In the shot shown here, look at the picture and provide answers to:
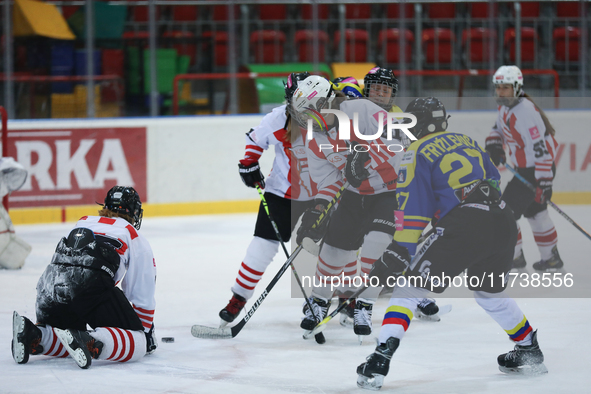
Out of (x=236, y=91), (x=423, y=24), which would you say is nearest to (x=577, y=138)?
(x=423, y=24)

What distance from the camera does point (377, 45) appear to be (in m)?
8.75

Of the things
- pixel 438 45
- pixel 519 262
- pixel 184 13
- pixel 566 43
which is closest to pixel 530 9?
pixel 566 43

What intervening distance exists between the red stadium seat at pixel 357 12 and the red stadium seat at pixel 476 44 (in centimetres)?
108

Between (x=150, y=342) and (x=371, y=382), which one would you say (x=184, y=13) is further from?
(x=371, y=382)

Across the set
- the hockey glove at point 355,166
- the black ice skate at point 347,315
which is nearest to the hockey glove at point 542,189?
the black ice skate at point 347,315

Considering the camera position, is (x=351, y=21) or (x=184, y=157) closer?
(x=184, y=157)

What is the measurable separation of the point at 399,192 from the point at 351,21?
6.11 metres

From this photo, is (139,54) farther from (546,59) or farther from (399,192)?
(399,192)

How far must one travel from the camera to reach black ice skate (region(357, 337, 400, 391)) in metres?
2.73

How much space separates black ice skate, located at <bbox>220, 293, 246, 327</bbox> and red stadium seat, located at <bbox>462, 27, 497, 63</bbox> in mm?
5701

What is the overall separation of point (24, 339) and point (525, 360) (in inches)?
74.9

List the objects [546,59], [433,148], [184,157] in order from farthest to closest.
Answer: [546,59] < [184,157] < [433,148]

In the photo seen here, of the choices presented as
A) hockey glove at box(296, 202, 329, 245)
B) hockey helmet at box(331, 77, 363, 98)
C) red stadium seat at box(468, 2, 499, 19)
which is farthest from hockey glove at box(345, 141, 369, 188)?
red stadium seat at box(468, 2, 499, 19)

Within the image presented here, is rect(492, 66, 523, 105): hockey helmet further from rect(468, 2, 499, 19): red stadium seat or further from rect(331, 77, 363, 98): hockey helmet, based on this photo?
rect(468, 2, 499, 19): red stadium seat
